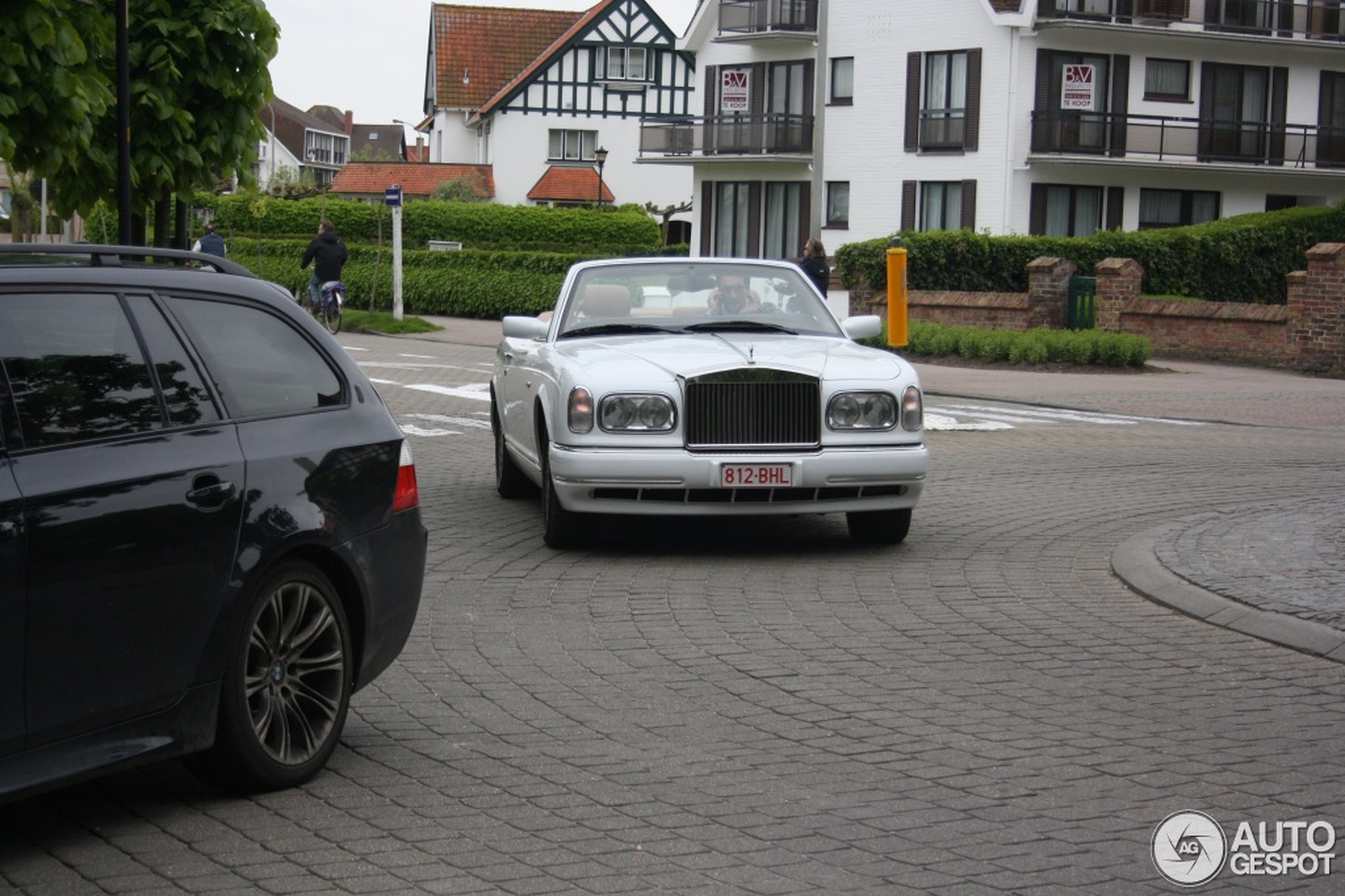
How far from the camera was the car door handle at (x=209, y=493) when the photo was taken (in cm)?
523

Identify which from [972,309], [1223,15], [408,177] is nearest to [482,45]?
[408,177]

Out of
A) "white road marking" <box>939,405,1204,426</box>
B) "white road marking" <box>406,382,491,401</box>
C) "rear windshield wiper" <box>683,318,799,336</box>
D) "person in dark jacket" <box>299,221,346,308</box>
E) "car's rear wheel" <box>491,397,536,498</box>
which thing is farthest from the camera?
"person in dark jacket" <box>299,221,346,308</box>

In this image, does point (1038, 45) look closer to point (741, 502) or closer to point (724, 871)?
point (741, 502)

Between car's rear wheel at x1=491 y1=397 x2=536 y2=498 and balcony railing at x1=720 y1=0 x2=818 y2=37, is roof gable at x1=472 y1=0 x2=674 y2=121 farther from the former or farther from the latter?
car's rear wheel at x1=491 y1=397 x2=536 y2=498

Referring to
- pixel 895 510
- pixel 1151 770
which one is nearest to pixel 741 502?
pixel 895 510

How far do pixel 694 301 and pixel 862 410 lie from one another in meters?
1.81

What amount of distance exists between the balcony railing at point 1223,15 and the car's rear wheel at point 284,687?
4396cm

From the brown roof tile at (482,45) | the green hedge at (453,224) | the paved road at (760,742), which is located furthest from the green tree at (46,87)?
the brown roof tile at (482,45)

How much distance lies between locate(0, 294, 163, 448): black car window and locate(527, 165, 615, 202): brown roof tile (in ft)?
237

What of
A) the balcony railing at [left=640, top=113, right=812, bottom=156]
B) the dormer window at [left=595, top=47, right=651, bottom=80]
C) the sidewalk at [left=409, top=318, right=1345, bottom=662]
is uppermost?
the dormer window at [left=595, top=47, right=651, bottom=80]

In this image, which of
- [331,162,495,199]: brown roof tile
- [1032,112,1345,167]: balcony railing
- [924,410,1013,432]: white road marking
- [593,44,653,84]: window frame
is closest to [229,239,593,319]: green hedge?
[1032,112,1345,167]: balcony railing

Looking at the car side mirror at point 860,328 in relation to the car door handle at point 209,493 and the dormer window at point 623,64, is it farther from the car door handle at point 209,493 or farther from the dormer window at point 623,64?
the dormer window at point 623,64

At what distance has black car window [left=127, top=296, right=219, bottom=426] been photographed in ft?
17.6

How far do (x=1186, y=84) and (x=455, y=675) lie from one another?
45990mm
